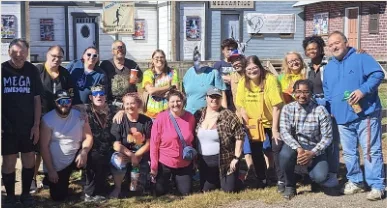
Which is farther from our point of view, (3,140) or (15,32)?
(15,32)

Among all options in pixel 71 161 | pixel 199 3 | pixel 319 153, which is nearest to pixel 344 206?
pixel 319 153

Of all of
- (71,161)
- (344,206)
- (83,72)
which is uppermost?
(83,72)

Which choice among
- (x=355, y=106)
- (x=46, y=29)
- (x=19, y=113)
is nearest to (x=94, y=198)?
(x=19, y=113)

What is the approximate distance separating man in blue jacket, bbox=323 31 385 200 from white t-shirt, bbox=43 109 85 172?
285 centimetres

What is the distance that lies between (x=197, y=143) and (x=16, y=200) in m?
2.06

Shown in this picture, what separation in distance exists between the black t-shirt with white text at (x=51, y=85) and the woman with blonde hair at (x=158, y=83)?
986mm

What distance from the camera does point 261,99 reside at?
239 inches

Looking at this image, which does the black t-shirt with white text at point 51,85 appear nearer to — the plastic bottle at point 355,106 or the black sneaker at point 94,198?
the black sneaker at point 94,198

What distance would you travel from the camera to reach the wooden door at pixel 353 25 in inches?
840

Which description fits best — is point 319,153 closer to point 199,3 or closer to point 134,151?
point 134,151

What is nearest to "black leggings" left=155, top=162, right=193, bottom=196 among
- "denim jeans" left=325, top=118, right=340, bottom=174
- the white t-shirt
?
the white t-shirt

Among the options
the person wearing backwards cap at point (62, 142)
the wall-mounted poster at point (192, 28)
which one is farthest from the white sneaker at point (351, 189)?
the wall-mounted poster at point (192, 28)

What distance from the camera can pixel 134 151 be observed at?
19.5 ft

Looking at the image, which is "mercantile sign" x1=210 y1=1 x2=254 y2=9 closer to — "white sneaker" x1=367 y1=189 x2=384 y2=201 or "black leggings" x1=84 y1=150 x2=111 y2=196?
"black leggings" x1=84 y1=150 x2=111 y2=196
